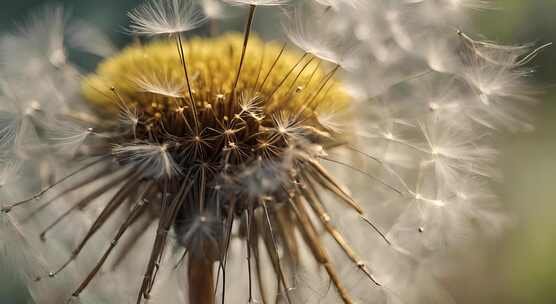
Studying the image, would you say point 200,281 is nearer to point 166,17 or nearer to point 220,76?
point 220,76

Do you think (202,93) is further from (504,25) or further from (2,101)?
(504,25)

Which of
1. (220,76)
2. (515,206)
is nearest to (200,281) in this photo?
(220,76)

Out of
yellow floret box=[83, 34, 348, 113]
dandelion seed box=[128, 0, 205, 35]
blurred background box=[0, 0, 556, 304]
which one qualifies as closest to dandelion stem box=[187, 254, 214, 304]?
yellow floret box=[83, 34, 348, 113]

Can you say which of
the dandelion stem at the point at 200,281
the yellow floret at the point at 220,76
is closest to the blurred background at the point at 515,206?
the yellow floret at the point at 220,76

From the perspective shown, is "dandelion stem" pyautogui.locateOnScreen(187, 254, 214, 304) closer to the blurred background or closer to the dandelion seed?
the dandelion seed

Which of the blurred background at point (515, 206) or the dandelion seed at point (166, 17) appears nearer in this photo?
the dandelion seed at point (166, 17)

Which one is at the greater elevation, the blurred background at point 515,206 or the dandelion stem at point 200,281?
the blurred background at point 515,206

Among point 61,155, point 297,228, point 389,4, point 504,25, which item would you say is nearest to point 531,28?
point 504,25

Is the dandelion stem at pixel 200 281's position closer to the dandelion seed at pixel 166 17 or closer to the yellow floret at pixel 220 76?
the yellow floret at pixel 220 76
